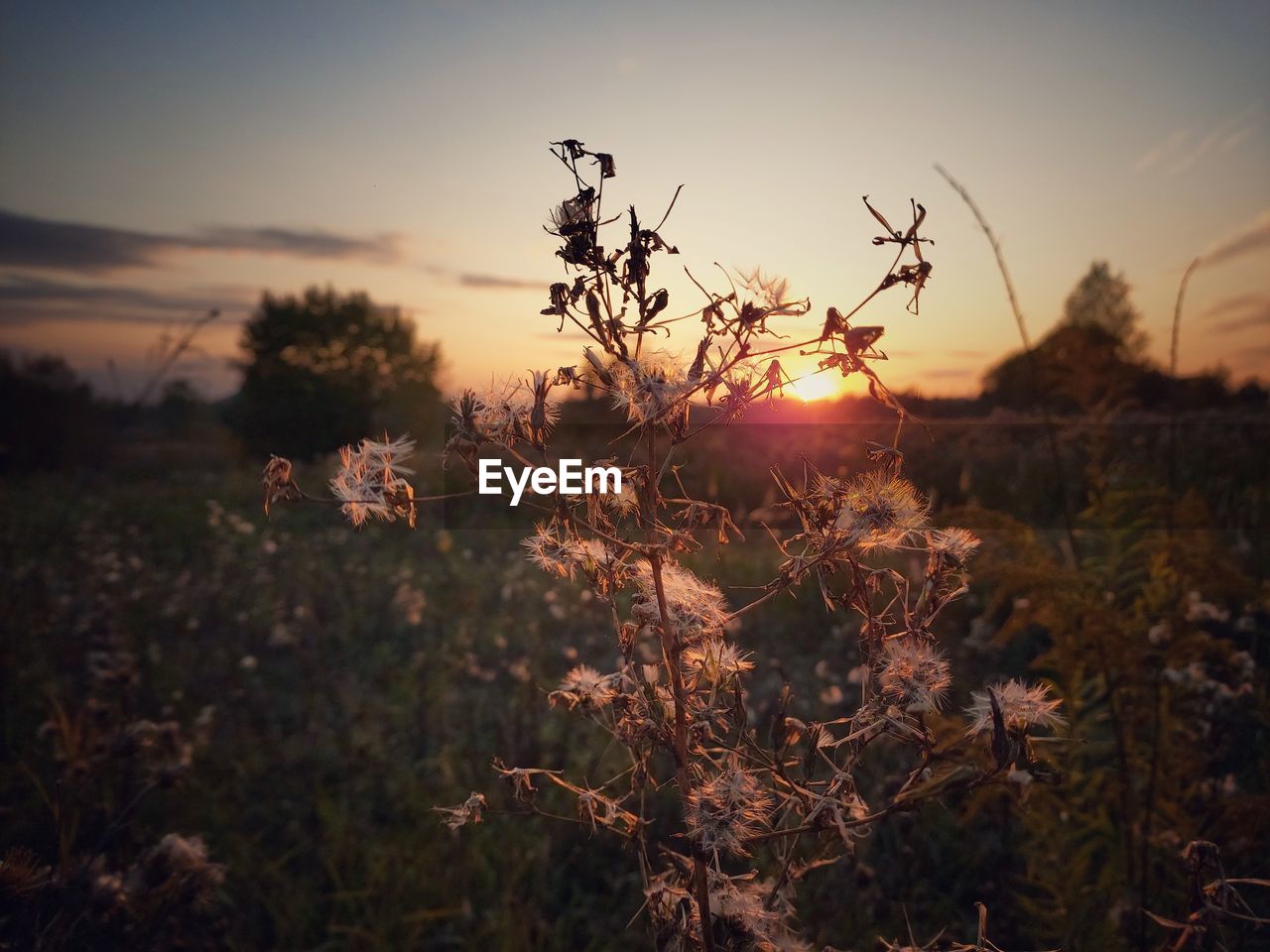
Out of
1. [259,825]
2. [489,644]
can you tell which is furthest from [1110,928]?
[489,644]

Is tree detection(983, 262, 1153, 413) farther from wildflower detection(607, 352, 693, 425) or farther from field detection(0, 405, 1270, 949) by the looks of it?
wildflower detection(607, 352, 693, 425)

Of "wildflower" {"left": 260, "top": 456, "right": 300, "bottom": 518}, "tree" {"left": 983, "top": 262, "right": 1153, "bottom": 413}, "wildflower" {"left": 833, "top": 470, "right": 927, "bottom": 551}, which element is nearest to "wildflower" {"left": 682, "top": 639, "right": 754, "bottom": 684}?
"wildflower" {"left": 833, "top": 470, "right": 927, "bottom": 551}

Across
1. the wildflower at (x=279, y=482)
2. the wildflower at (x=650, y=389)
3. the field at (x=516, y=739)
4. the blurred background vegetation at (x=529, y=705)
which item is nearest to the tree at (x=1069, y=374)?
the blurred background vegetation at (x=529, y=705)

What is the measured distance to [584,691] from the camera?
135 centimetres

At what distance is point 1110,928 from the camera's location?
8.70 feet

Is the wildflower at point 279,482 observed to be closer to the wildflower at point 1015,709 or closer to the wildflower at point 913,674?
the wildflower at point 913,674

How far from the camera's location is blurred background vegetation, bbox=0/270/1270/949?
2729 millimetres

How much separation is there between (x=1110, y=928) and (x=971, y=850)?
101 cm

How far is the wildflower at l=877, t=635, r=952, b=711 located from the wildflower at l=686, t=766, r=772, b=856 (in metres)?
0.26

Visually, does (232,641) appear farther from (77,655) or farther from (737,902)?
(737,902)

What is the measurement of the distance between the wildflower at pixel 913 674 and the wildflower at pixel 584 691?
45 cm

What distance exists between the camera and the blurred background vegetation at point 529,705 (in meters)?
2.73

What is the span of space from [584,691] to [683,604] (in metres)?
0.27

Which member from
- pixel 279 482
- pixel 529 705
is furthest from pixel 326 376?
pixel 279 482
